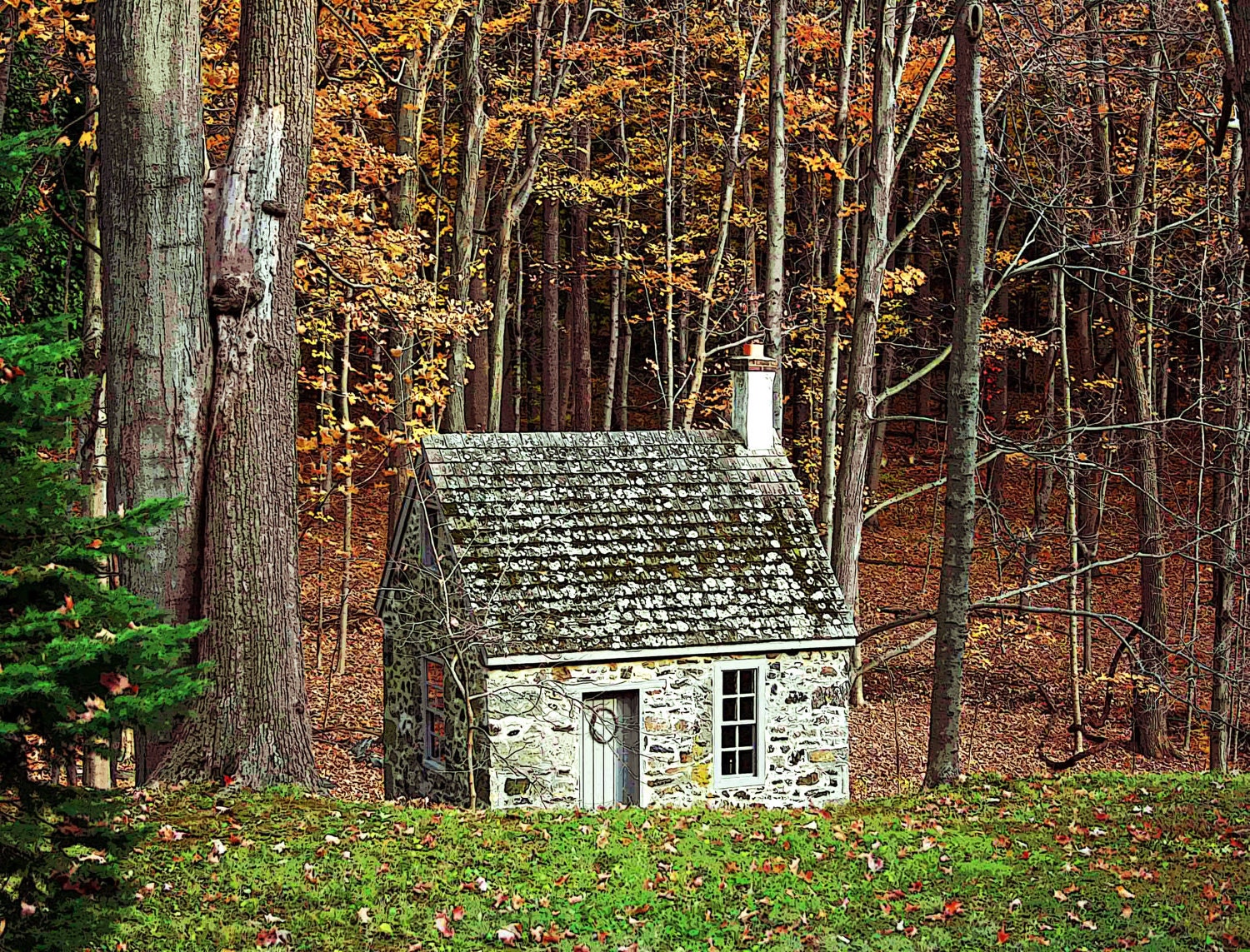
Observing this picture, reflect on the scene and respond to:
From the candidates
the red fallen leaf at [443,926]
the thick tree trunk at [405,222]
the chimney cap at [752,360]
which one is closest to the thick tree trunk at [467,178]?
the thick tree trunk at [405,222]

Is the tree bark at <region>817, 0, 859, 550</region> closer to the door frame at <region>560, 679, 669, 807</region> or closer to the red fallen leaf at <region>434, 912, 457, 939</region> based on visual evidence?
the door frame at <region>560, 679, 669, 807</region>

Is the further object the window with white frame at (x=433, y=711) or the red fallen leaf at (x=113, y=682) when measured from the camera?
the window with white frame at (x=433, y=711)

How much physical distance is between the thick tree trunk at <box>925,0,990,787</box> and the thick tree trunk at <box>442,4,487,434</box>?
33.1 feet

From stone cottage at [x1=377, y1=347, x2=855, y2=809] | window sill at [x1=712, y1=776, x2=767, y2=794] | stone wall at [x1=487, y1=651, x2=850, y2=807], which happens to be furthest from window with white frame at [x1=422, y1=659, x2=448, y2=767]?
window sill at [x1=712, y1=776, x2=767, y2=794]

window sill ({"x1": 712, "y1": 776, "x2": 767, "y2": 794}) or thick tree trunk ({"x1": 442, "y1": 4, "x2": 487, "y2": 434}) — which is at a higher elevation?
thick tree trunk ({"x1": 442, "y1": 4, "x2": 487, "y2": 434})

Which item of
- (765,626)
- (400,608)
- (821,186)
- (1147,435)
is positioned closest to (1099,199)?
(1147,435)

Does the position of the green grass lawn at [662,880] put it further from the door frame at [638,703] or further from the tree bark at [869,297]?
the tree bark at [869,297]

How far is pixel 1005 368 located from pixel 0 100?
23.2m

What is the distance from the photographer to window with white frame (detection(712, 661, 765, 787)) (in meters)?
14.1

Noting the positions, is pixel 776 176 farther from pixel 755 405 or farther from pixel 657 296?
pixel 657 296

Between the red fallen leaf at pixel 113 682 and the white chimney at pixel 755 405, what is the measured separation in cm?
1169

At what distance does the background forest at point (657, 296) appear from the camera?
8.34 metres

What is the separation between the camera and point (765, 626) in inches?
562

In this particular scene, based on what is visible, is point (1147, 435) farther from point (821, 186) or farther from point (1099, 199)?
point (821, 186)
